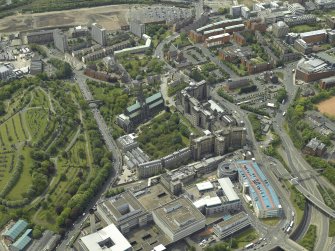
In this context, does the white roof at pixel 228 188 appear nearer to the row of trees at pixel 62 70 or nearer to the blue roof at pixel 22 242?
the blue roof at pixel 22 242

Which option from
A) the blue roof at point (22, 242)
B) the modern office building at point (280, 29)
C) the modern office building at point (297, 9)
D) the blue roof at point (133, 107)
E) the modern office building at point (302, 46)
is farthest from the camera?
the modern office building at point (297, 9)

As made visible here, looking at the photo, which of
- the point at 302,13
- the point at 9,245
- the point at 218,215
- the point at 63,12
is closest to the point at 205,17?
the point at 302,13

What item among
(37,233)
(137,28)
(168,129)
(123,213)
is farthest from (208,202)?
(137,28)

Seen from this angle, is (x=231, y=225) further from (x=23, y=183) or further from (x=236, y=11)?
(x=236, y=11)

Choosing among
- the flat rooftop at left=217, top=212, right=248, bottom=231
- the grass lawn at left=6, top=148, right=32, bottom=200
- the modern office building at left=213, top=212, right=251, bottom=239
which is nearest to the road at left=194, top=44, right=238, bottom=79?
the flat rooftop at left=217, top=212, right=248, bottom=231

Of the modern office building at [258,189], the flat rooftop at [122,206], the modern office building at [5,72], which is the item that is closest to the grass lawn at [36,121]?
the modern office building at [5,72]
